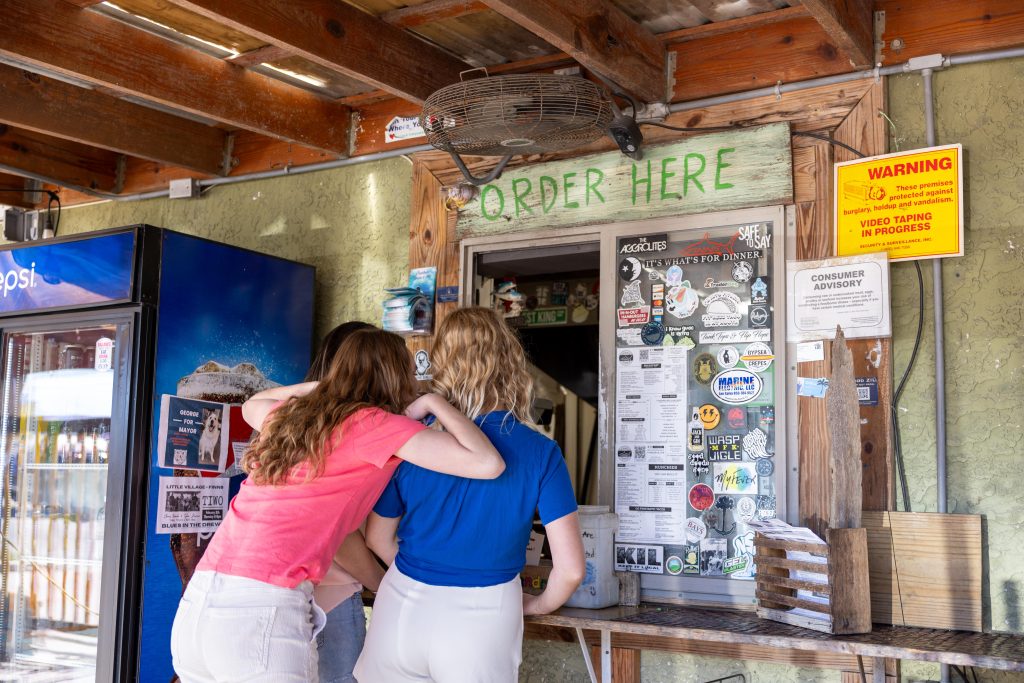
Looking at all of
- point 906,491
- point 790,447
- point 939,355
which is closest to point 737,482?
point 790,447

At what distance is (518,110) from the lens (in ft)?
9.86

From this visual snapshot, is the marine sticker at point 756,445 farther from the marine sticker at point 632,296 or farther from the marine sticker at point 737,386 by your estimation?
the marine sticker at point 632,296

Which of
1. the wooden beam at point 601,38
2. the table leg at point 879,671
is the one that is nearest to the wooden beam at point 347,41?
the wooden beam at point 601,38

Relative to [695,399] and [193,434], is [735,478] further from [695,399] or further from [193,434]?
[193,434]

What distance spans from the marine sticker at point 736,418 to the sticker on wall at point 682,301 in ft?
1.33

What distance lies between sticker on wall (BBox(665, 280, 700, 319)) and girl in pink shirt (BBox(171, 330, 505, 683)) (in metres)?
1.42

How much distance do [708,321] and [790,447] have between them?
21.9 inches

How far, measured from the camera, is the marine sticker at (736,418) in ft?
11.6

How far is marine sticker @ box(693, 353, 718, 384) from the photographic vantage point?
11.9ft

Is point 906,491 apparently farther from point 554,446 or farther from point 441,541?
point 441,541

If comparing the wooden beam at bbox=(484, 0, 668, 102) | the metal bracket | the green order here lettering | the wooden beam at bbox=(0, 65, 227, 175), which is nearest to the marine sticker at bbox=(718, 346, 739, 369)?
the green order here lettering

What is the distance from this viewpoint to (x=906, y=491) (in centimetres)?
322

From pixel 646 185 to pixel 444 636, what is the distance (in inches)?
81.1

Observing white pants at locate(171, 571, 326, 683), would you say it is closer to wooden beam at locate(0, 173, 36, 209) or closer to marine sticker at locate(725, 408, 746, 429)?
marine sticker at locate(725, 408, 746, 429)
